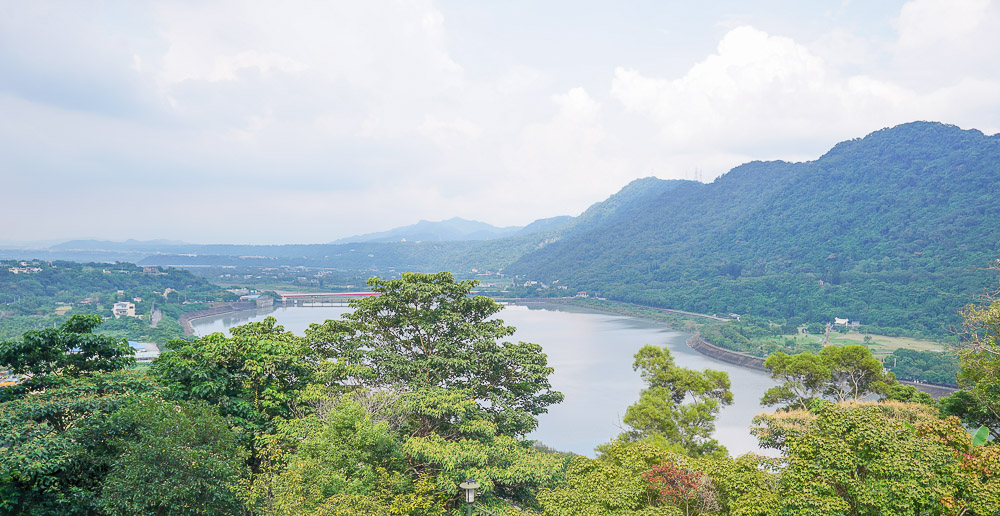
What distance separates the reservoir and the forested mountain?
13.6 meters

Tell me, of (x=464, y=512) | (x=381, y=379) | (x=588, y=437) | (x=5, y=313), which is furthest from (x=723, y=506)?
(x=5, y=313)

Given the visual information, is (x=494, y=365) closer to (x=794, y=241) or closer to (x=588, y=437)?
(x=588, y=437)

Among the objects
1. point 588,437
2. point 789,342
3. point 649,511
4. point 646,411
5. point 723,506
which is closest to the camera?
point 649,511

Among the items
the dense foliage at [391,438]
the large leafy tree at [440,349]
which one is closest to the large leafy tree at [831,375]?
the dense foliage at [391,438]

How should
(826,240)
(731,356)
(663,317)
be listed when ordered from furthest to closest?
1. (826,240)
2. (663,317)
3. (731,356)

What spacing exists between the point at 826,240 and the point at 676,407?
76266 millimetres

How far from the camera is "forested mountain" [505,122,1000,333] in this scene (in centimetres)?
4947

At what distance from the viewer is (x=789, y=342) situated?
1474 inches

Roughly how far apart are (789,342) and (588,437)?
1008 inches

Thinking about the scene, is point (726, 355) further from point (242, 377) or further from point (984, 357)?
point (242, 377)

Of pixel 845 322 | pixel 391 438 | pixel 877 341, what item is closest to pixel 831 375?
pixel 391 438

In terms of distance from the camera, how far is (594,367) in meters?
30.0

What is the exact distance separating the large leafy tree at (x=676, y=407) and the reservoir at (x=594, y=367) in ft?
2.87

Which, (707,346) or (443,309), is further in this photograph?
(707,346)
